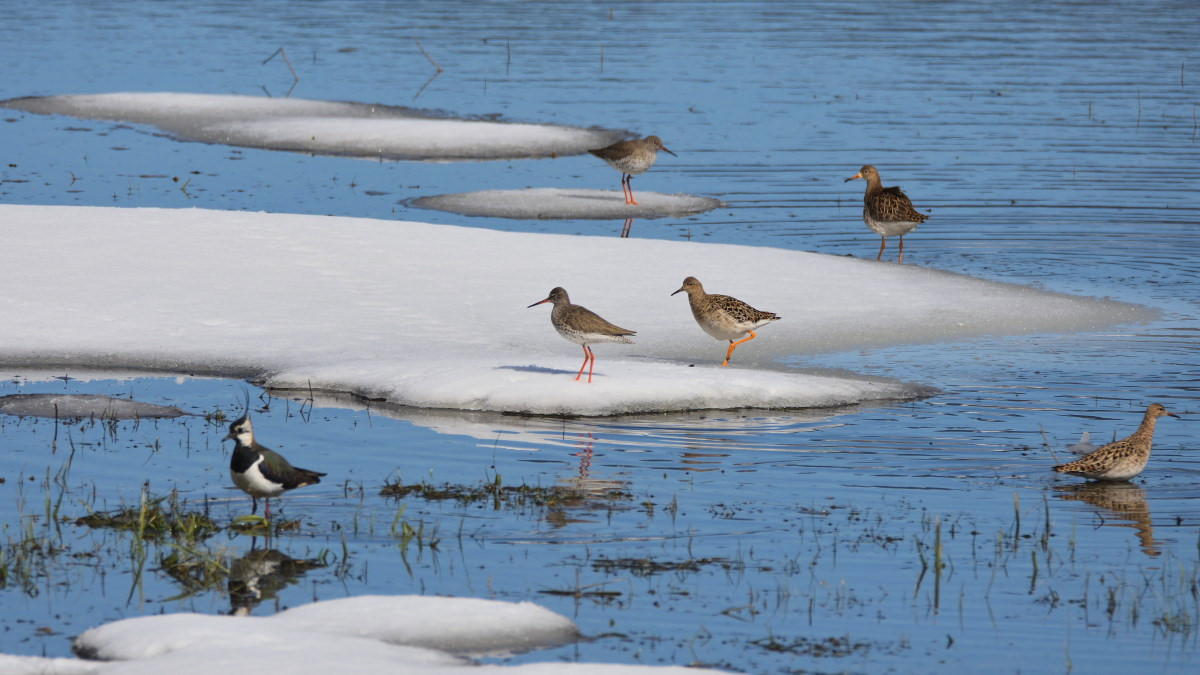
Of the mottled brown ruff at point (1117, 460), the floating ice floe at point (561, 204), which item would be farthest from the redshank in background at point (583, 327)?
the floating ice floe at point (561, 204)

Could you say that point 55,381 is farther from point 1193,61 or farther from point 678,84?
point 1193,61

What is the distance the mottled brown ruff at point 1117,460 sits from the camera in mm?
11492

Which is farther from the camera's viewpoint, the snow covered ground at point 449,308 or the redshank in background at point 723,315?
the redshank in background at point 723,315

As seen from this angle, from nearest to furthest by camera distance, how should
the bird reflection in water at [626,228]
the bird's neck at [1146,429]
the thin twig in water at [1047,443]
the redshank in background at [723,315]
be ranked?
1. the bird's neck at [1146,429]
2. the thin twig in water at [1047,443]
3. the redshank in background at [723,315]
4. the bird reflection in water at [626,228]

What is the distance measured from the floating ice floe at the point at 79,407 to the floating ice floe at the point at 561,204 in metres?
11.6

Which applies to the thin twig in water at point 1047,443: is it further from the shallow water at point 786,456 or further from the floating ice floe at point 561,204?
the floating ice floe at point 561,204

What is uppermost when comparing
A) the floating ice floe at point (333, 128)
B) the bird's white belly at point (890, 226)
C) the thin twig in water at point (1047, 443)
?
the floating ice floe at point (333, 128)

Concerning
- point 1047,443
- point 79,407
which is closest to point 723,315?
point 1047,443

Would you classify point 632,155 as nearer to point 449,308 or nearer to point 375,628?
point 449,308

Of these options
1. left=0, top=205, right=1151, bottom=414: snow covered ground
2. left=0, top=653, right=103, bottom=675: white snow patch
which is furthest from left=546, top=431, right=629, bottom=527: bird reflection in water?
left=0, top=653, right=103, bottom=675: white snow patch

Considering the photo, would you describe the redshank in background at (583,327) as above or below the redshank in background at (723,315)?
below

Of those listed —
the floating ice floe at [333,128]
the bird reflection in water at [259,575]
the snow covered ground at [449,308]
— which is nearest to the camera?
the bird reflection in water at [259,575]

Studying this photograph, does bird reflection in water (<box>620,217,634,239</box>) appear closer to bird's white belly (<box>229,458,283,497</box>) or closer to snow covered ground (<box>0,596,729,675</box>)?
bird's white belly (<box>229,458,283,497</box>)

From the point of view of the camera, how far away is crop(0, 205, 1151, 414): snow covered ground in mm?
14305
